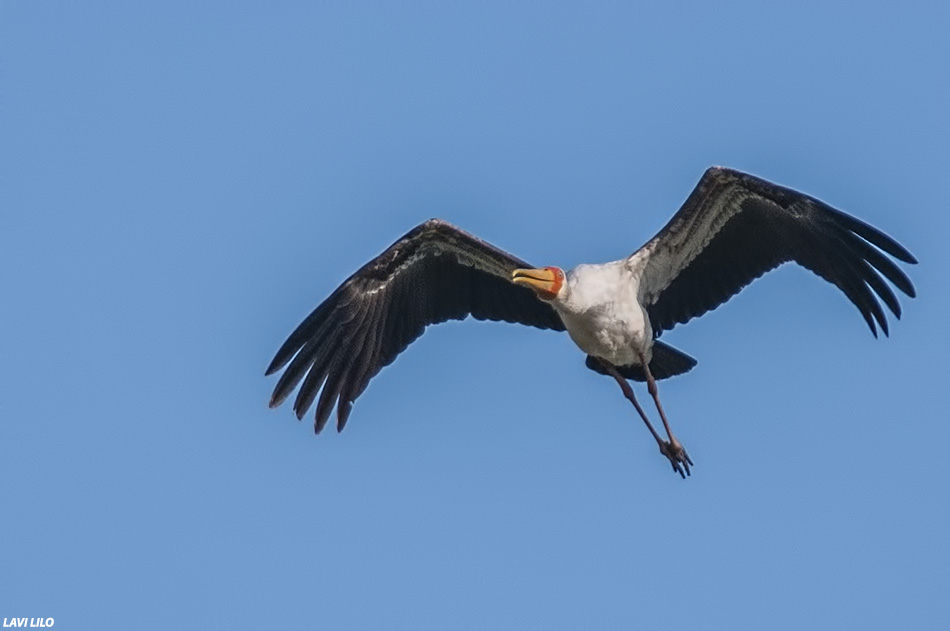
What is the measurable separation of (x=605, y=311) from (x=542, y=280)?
620 mm

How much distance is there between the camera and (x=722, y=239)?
17.3m

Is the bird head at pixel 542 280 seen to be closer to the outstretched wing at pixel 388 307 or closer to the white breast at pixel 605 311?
the white breast at pixel 605 311

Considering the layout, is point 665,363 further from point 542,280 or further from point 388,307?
point 388,307

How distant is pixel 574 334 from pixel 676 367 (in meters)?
0.95

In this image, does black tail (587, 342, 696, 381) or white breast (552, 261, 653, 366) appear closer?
white breast (552, 261, 653, 366)

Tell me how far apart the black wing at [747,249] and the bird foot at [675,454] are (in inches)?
44.6

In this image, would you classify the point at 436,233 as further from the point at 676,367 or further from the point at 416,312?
the point at 676,367

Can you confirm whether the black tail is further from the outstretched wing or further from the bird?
the outstretched wing

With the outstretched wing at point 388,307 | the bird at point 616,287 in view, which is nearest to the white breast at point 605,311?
the bird at point 616,287

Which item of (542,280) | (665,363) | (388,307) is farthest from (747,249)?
(388,307)

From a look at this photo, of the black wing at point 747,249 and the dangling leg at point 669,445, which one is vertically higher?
the black wing at point 747,249

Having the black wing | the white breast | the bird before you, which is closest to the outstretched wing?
the bird

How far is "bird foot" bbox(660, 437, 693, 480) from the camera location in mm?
17266

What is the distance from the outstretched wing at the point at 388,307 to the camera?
58.2 ft
